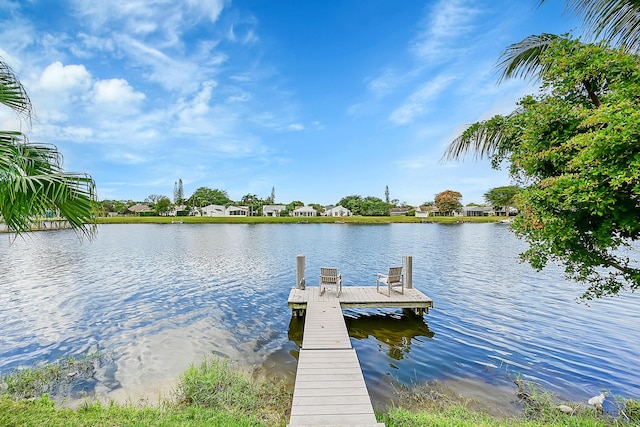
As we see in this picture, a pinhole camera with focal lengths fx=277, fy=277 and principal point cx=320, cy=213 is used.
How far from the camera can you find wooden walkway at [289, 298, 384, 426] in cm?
358

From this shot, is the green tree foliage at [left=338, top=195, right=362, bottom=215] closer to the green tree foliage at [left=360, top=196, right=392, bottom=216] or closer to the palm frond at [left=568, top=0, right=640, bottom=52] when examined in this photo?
the green tree foliage at [left=360, top=196, right=392, bottom=216]

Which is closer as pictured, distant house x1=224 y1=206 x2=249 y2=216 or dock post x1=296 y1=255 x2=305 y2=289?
dock post x1=296 y1=255 x2=305 y2=289

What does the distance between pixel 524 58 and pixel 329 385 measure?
636 centimetres

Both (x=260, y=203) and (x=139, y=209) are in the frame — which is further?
(x=260, y=203)

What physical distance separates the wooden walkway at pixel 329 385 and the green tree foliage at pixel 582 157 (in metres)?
3.28

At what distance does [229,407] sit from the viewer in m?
4.53

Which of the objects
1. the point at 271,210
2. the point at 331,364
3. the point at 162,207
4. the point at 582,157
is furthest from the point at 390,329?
the point at 162,207

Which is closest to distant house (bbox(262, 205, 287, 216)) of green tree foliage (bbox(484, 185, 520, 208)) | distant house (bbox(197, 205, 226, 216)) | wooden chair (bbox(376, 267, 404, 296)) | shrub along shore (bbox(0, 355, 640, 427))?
distant house (bbox(197, 205, 226, 216))

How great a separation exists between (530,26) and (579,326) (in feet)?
30.4

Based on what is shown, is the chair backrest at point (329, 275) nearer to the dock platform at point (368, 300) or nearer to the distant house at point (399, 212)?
the dock platform at point (368, 300)

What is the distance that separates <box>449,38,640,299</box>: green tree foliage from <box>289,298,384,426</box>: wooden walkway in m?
3.28

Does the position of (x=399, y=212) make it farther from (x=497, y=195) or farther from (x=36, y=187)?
(x=36, y=187)

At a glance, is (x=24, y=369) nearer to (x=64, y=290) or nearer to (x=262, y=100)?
(x=64, y=290)

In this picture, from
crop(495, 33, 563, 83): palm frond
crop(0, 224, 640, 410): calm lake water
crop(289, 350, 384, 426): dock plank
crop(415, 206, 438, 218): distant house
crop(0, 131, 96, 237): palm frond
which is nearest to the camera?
crop(0, 131, 96, 237): palm frond
